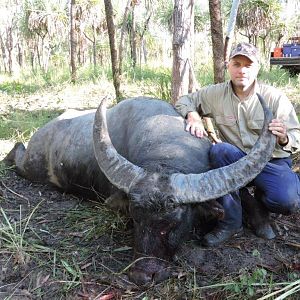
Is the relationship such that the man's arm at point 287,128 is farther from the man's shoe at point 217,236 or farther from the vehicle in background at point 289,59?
the vehicle in background at point 289,59

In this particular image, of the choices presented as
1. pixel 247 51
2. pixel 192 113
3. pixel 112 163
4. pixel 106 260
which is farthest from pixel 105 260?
pixel 247 51

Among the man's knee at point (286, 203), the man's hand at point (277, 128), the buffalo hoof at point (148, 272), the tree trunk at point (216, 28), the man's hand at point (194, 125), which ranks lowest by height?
the buffalo hoof at point (148, 272)

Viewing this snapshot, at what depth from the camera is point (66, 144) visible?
5.53 meters

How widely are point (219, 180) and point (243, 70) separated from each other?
1.23m

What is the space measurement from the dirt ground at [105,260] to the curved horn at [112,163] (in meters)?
0.63

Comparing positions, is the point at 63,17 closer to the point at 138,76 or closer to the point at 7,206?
the point at 138,76

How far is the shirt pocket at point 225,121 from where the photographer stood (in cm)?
421

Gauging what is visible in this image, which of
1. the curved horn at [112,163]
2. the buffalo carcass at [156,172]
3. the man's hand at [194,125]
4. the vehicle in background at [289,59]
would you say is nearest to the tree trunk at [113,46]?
the buffalo carcass at [156,172]

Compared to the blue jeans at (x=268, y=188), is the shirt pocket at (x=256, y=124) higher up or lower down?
higher up

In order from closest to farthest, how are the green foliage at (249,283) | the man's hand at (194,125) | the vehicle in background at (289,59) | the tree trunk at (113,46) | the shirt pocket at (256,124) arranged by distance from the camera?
the green foliage at (249,283) < the shirt pocket at (256,124) < the man's hand at (194,125) < the tree trunk at (113,46) < the vehicle in background at (289,59)

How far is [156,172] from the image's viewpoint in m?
3.31

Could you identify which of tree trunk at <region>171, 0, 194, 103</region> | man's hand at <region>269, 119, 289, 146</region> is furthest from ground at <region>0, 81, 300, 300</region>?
tree trunk at <region>171, 0, 194, 103</region>

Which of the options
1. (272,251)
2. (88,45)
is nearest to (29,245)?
(272,251)

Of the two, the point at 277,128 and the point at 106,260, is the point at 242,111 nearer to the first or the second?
the point at 277,128
